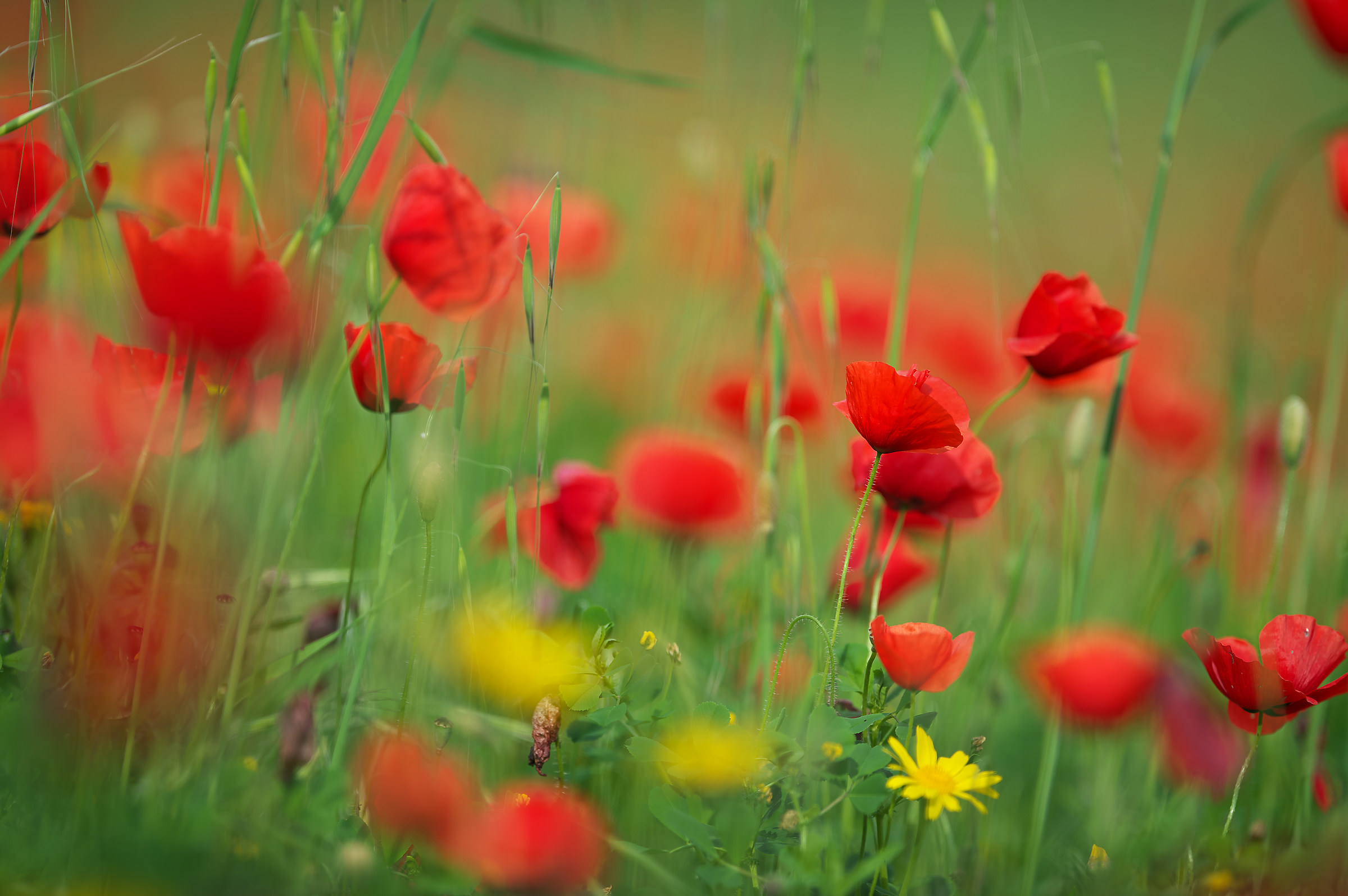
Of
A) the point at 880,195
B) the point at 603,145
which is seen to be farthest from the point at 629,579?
the point at 880,195

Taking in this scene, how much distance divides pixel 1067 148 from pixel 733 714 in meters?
3.87

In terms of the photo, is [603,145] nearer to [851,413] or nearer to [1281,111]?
[851,413]

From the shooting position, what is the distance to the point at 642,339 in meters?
1.70

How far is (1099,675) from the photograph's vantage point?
2.65ft

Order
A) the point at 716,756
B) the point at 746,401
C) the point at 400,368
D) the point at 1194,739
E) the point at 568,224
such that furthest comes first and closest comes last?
1. the point at 568,224
2. the point at 746,401
3. the point at 1194,739
4. the point at 400,368
5. the point at 716,756

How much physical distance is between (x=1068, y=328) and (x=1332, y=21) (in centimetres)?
54

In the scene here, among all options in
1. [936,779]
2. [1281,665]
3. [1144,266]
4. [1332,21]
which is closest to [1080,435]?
[1144,266]

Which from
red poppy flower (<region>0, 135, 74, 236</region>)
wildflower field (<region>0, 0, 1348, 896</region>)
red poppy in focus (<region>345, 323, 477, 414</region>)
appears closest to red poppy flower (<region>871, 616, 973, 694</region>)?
wildflower field (<region>0, 0, 1348, 896</region>)

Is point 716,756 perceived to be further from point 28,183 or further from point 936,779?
point 28,183

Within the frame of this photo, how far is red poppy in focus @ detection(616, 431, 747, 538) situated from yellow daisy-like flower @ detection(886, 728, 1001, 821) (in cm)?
41

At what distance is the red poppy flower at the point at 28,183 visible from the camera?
0.71 meters

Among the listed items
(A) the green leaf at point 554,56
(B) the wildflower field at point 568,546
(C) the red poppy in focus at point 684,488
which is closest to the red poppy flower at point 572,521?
(B) the wildflower field at point 568,546

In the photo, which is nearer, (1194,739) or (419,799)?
(419,799)

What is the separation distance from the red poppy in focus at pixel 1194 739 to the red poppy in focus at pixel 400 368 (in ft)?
2.29
